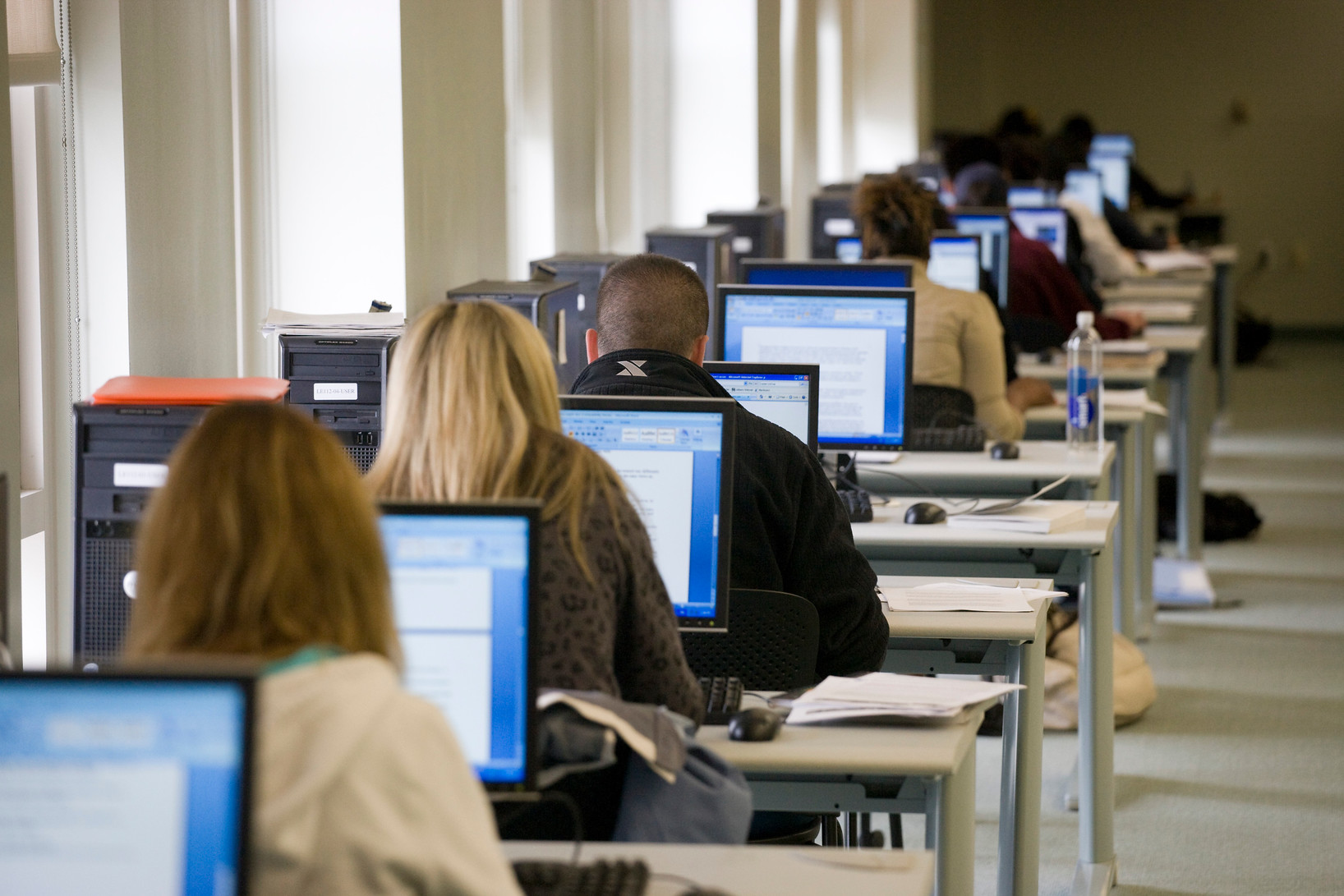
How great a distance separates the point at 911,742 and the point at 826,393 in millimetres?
1933

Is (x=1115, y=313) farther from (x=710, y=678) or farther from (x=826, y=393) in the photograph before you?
(x=710, y=678)

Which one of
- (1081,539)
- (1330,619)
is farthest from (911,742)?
(1330,619)

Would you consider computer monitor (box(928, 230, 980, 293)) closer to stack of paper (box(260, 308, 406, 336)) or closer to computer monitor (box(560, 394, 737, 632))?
stack of paper (box(260, 308, 406, 336))

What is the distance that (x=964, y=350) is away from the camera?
4668 mm

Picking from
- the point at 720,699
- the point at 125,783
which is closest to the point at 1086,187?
the point at 720,699

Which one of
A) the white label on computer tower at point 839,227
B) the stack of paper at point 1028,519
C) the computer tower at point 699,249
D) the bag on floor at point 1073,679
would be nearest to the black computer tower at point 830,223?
the white label on computer tower at point 839,227

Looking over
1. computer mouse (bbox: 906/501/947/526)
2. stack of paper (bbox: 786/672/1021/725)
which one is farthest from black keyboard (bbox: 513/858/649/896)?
computer mouse (bbox: 906/501/947/526)

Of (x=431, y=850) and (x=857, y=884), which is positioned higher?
(x=431, y=850)

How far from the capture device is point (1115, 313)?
7.02 m

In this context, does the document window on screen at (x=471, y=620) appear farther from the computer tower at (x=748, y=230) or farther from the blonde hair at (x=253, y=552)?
the computer tower at (x=748, y=230)

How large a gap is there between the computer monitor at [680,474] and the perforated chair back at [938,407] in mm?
2206

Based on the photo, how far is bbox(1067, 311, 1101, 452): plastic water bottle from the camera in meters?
4.49

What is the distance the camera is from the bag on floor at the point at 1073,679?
4539 millimetres

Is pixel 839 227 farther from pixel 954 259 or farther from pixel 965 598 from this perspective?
pixel 965 598
